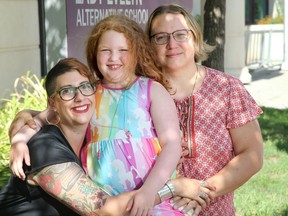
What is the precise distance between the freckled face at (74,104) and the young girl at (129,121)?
119mm

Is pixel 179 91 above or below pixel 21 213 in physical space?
above

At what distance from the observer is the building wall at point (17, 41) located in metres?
7.62

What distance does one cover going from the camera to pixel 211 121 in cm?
300

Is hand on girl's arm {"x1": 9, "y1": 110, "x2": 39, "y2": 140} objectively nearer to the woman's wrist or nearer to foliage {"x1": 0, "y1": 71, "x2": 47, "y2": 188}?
the woman's wrist

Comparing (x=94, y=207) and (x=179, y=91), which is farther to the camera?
(x=179, y=91)

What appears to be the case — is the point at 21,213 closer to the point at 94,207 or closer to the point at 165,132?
the point at 94,207

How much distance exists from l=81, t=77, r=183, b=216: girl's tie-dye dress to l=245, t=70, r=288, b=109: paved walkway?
29.2 ft

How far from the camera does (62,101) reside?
103 inches

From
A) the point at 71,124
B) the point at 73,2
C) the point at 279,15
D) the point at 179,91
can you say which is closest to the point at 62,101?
the point at 71,124

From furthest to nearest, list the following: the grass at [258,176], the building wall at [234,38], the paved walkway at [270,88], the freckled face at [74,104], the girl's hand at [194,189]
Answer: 1. the building wall at [234,38]
2. the paved walkway at [270,88]
3. the grass at [258,176]
4. the girl's hand at [194,189]
5. the freckled face at [74,104]

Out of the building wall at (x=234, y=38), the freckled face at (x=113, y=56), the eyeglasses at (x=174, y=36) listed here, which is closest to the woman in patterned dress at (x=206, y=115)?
the eyeglasses at (x=174, y=36)

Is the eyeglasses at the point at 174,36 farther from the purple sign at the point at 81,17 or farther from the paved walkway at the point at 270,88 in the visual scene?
the paved walkway at the point at 270,88

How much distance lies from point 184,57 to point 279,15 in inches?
794

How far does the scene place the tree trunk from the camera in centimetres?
794
